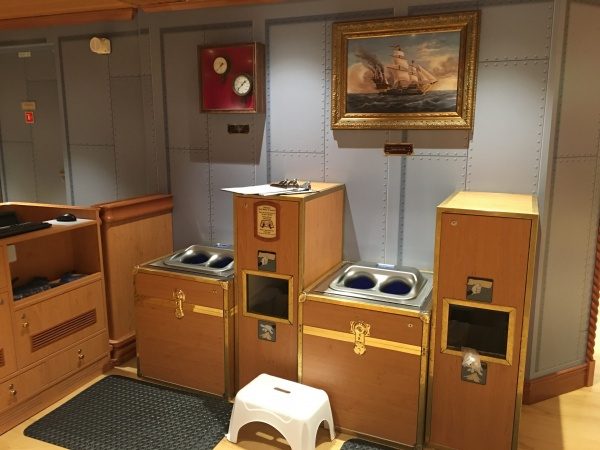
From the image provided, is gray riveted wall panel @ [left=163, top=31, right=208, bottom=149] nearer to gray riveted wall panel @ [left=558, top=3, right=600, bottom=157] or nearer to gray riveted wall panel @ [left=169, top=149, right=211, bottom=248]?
gray riveted wall panel @ [left=169, top=149, right=211, bottom=248]

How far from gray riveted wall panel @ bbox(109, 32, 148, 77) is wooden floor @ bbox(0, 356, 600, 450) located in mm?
2490

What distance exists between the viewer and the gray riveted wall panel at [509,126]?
2.79 m

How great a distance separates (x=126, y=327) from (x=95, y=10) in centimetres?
250

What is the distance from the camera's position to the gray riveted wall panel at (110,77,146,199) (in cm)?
397

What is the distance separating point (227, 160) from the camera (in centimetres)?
364

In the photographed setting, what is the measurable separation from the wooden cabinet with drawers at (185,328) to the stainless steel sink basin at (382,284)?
70cm

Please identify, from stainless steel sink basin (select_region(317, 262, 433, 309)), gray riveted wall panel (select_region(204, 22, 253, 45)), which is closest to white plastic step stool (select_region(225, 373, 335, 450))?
stainless steel sink basin (select_region(317, 262, 433, 309))

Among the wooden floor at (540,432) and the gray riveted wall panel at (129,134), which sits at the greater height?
the gray riveted wall panel at (129,134)

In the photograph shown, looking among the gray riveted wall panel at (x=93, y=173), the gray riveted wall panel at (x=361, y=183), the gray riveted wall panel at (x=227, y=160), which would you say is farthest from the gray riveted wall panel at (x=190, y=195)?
the gray riveted wall panel at (x=361, y=183)

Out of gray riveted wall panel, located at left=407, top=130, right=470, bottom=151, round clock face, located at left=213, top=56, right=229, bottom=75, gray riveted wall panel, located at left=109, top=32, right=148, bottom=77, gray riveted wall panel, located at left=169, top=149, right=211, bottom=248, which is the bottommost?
gray riveted wall panel, located at left=169, top=149, right=211, bottom=248

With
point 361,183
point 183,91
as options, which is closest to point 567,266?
point 361,183

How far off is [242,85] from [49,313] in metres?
1.93

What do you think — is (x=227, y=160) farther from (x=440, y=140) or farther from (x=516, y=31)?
(x=516, y=31)

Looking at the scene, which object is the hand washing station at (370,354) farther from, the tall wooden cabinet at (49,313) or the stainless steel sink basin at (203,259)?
the tall wooden cabinet at (49,313)
